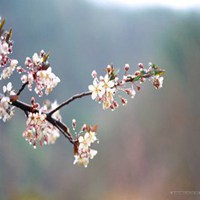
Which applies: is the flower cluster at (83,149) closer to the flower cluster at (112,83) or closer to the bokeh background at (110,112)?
the flower cluster at (112,83)

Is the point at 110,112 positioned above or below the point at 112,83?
above

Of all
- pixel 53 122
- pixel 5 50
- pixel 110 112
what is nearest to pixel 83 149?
pixel 53 122

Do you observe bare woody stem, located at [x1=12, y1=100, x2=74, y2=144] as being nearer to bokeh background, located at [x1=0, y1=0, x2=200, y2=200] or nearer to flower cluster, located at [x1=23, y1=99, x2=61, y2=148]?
flower cluster, located at [x1=23, y1=99, x2=61, y2=148]

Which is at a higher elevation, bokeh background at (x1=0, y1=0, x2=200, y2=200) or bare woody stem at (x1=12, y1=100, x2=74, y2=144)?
bokeh background at (x1=0, y1=0, x2=200, y2=200)

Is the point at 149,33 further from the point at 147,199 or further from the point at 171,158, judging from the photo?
the point at 147,199

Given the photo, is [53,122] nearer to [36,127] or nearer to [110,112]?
[36,127]

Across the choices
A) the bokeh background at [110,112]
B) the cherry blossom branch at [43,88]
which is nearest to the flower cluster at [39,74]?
the cherry blossom branch at [43,88]

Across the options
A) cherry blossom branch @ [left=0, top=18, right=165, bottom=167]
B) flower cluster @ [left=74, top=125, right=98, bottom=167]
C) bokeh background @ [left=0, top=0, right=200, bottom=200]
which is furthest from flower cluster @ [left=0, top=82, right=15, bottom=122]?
bokeh background @ [left=0, top=0, right=200, bottom=200]

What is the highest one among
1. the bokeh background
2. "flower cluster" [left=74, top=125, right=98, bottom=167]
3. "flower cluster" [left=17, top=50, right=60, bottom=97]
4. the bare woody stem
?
the bokeh background
